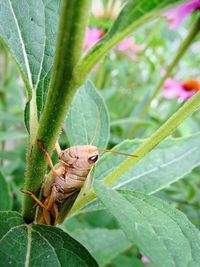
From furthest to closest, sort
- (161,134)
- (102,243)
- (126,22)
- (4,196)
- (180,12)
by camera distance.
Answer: (180,12) < (102,243) < (4,196) < (161,134) < (126,22)

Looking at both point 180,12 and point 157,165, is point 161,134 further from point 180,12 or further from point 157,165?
point 180,12

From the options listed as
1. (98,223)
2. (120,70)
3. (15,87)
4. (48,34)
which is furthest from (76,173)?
(120,70)

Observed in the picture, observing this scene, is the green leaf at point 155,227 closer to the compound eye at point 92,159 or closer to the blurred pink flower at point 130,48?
the compound eye at point 92,159

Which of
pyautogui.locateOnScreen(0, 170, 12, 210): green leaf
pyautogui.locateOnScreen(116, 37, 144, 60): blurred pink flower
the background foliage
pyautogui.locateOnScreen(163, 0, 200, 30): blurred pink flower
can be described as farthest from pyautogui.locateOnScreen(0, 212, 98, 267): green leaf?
pyautogui.locateOnScreen(116, 37, 144, 60): blurred pink flower

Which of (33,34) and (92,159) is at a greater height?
(33,34)

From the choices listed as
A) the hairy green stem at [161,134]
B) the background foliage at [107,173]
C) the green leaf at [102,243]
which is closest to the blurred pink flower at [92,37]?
the background foliage at [107,173]

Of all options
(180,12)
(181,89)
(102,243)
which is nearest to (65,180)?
(102,243)
